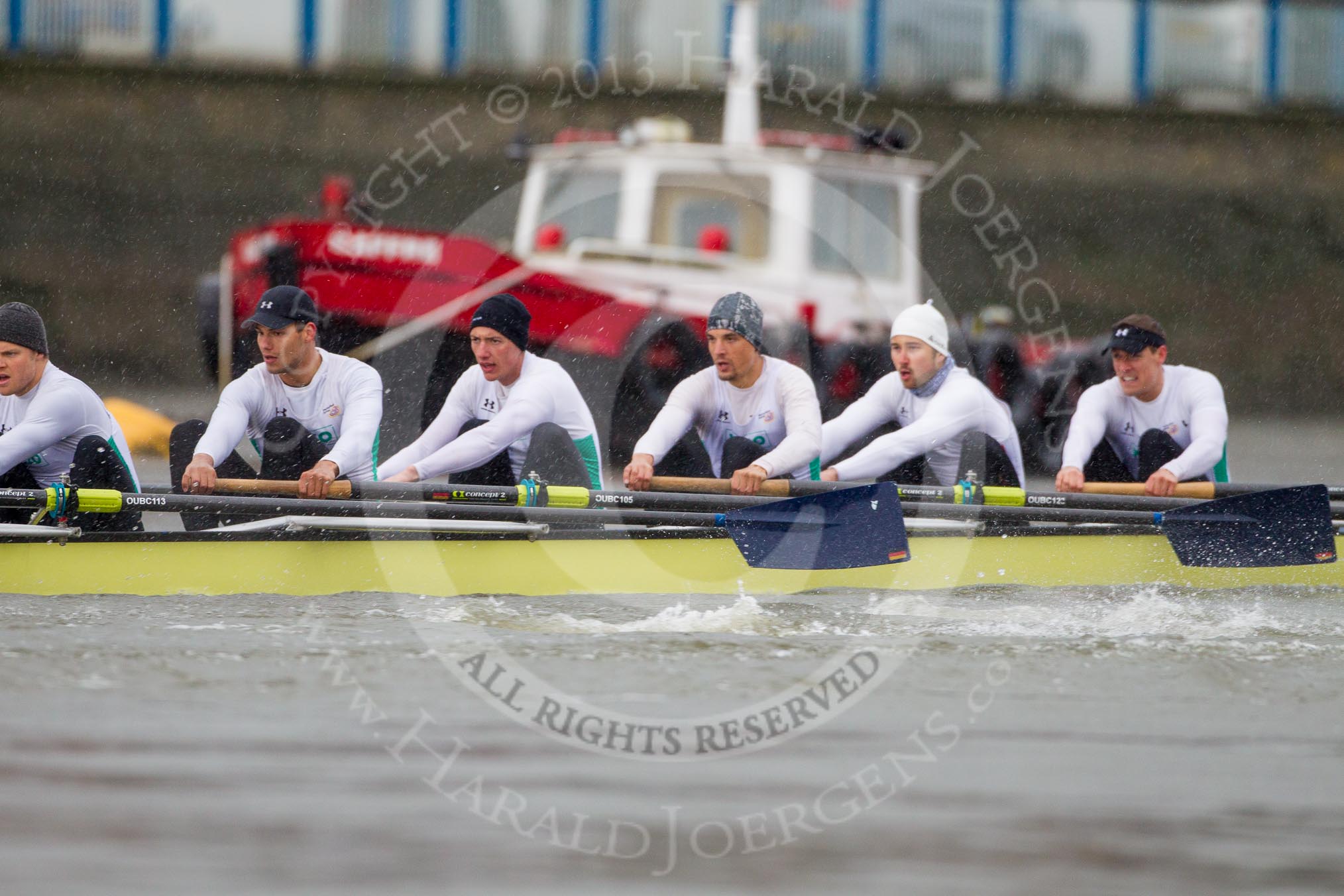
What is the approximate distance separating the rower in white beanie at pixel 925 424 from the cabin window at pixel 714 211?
3.72 metres

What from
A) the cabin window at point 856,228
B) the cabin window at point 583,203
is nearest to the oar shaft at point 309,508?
the cabin window at point 583,203

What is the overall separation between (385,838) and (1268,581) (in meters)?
5.58

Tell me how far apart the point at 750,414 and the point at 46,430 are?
304cm

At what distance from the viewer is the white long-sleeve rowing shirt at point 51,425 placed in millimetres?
6914

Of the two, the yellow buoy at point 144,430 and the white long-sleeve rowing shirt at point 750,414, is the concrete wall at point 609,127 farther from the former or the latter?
the white long-sleeve rowing shirt at point 750,414

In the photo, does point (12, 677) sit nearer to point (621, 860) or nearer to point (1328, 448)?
point (621, 860)

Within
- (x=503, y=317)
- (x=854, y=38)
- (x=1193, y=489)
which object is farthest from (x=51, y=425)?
(x=854, y=38)

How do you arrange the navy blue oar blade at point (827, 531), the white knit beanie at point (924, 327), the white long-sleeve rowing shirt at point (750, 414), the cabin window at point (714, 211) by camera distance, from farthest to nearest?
the cabin window at point (714, 211) → the white knit beanie at point (924, 327) → the white long-sleeve rowing shirt at point (750, 414) → the navy blue oar blade at point (827, 531)

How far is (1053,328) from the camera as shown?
21.5 meters

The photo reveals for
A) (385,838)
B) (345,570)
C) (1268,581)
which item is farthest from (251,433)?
(1268,581)

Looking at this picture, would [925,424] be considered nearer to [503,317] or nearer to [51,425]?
[503,317]

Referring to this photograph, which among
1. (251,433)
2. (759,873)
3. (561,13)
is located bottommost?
(759,873)

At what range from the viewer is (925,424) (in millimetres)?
8125

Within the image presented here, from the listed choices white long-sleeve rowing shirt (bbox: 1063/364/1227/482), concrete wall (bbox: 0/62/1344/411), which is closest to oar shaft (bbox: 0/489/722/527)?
white long-sleeve rowing shirt (bbox: 1063/364/1227/482)
